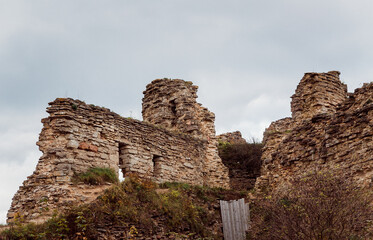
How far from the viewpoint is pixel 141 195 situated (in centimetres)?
1210

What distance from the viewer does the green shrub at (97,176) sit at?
41.6 feet

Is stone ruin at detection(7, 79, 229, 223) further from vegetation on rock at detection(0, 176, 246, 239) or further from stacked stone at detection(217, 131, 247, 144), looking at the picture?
stacked stone at detection(217, 131, 247, 144)

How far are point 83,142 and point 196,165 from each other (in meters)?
5.90

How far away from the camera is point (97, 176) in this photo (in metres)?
12.9

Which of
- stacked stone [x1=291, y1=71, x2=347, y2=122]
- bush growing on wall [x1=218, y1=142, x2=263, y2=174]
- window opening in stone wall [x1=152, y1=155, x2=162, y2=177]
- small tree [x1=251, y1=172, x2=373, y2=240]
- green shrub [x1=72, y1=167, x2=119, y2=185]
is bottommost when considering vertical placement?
small tree [x1=251, y1=172, x2=373, y2=240]

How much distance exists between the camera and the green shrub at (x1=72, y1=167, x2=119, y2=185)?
41.6 ft

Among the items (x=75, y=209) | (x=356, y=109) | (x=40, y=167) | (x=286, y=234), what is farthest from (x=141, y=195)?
(x=356, y=109)

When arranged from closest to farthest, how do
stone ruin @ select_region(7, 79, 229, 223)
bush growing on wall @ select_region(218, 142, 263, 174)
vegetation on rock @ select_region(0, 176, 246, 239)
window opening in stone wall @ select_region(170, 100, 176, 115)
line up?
vegetation on rock @ select_region(0, 176, 246, 239) < stone ruin @ select_region(7, 79, 229, 223) < window opening in stone wall @ select_region(170, 100, 176, 115) < bush growing on wall @ select_region(218, 142, 263, 174)

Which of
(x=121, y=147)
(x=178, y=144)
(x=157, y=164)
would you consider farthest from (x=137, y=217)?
(x=178, y=144)

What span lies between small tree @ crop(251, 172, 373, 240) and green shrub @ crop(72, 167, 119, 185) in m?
5.39

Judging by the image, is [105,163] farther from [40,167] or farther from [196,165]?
[196,165]

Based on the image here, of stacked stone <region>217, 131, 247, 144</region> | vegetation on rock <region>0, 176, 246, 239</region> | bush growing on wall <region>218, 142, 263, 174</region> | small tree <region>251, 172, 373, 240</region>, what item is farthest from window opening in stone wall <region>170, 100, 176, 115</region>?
small tree <region>251, 172, 373, 240</region>

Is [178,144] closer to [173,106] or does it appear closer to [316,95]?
[173,106]

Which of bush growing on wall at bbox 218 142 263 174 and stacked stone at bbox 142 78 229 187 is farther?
bush growing on wall at bbox 218 142 263 174
